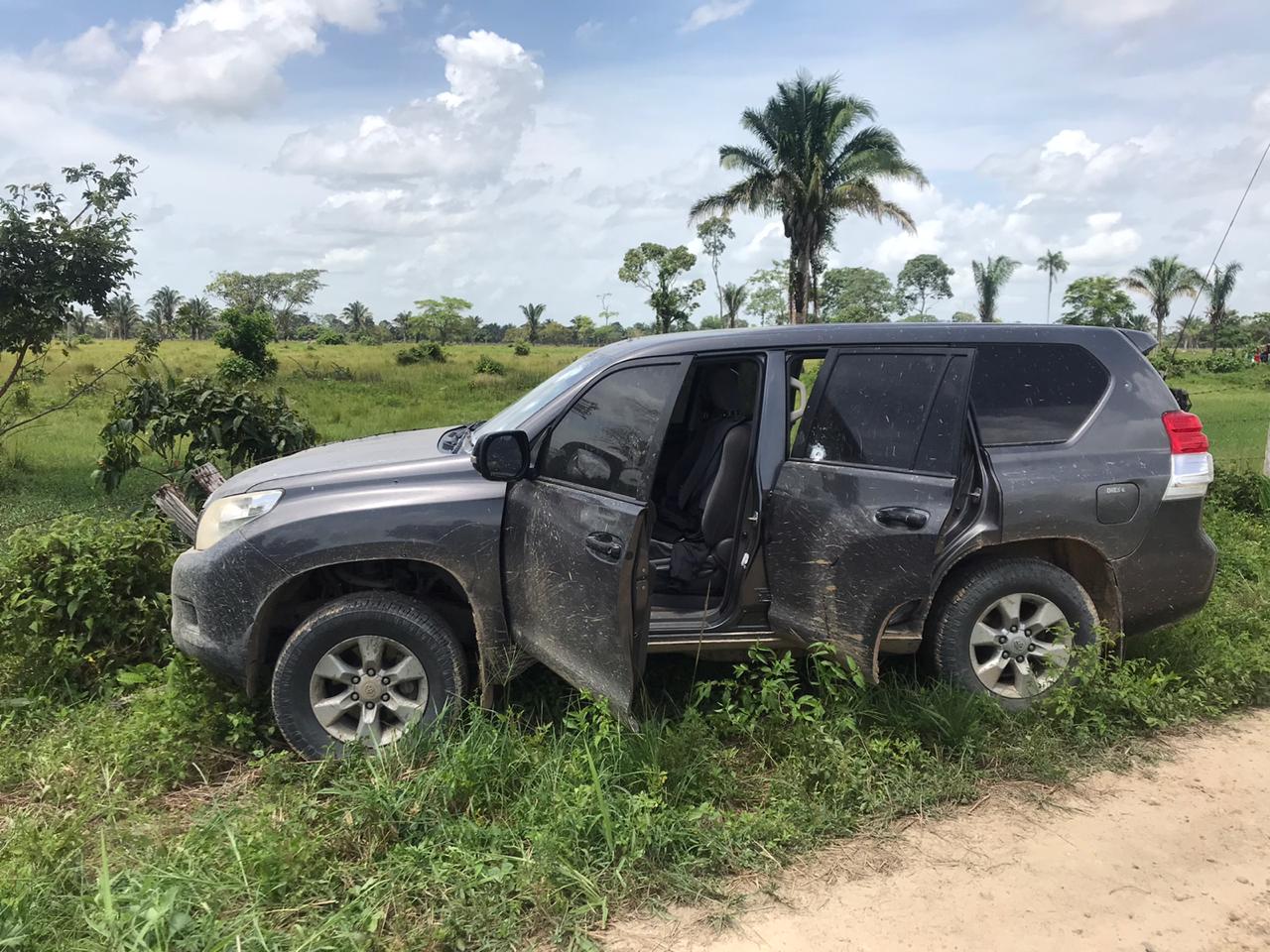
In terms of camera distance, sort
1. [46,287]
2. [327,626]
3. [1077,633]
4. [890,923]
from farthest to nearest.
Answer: [46,287] < [1077,633] < [327,626] < [890,923]

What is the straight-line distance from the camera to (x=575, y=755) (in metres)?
3.27

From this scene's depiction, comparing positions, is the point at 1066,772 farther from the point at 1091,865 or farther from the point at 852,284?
the point at 852,284

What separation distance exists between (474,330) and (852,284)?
35.7 meters

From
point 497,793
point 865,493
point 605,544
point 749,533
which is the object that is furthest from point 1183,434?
point 497,793

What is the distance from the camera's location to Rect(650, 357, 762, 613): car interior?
3.91 metres

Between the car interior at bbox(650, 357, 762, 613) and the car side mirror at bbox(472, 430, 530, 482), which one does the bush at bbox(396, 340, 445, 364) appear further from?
the car side mirror at bbox(472, 430, 530, 482)

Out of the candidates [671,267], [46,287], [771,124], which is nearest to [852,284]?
[671,267]

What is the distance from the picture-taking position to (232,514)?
11.8ft

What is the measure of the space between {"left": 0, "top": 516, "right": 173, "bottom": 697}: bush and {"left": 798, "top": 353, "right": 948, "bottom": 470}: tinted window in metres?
3.27

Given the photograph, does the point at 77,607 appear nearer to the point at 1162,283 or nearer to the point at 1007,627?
the point at 1007,627

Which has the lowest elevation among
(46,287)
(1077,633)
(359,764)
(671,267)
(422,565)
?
(359,764)

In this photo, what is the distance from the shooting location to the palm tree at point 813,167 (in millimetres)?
29344

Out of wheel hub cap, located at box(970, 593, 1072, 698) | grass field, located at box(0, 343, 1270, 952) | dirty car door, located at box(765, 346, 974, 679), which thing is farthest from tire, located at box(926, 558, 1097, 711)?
dirty car door, located at box(765, 346, 974, 679)

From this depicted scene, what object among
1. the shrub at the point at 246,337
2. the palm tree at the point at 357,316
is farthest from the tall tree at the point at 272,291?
the shrub at the point at 246,337
